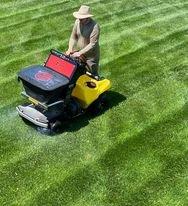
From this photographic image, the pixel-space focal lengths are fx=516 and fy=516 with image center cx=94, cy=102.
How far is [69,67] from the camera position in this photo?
10.8m

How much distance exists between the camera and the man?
11203mm

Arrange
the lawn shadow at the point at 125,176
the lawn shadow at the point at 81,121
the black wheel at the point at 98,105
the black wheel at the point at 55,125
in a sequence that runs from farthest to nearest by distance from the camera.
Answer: the black wheel at the point at 98,105 → the lawn shadow at the point at 81,121 → the black wheel at the point at 55,125 → the lawn shadow at the point at 125,176

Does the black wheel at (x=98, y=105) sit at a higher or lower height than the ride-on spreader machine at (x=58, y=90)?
lower

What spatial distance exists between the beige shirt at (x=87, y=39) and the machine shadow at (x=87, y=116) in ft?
3.87

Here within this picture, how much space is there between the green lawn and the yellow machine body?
57 cm

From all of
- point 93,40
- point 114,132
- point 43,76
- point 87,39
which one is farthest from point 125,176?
point 87,39

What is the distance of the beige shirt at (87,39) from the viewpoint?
11.4 metres

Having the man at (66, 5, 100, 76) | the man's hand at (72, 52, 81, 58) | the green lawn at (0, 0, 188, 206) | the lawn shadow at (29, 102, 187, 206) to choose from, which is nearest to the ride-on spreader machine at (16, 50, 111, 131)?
the man's hand at (72, 52, 81, 58)

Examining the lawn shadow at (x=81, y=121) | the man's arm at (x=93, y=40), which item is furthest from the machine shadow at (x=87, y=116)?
the man's arm at (x=93, y=40)

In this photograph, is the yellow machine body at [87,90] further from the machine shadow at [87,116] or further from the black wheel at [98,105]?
the machine shadow at [87,116]

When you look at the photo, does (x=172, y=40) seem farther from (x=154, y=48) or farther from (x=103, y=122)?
(x=103, y=122)

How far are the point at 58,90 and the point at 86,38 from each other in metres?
1.75

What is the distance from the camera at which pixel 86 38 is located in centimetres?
1154

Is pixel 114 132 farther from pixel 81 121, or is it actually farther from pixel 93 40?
pixel 93 40
